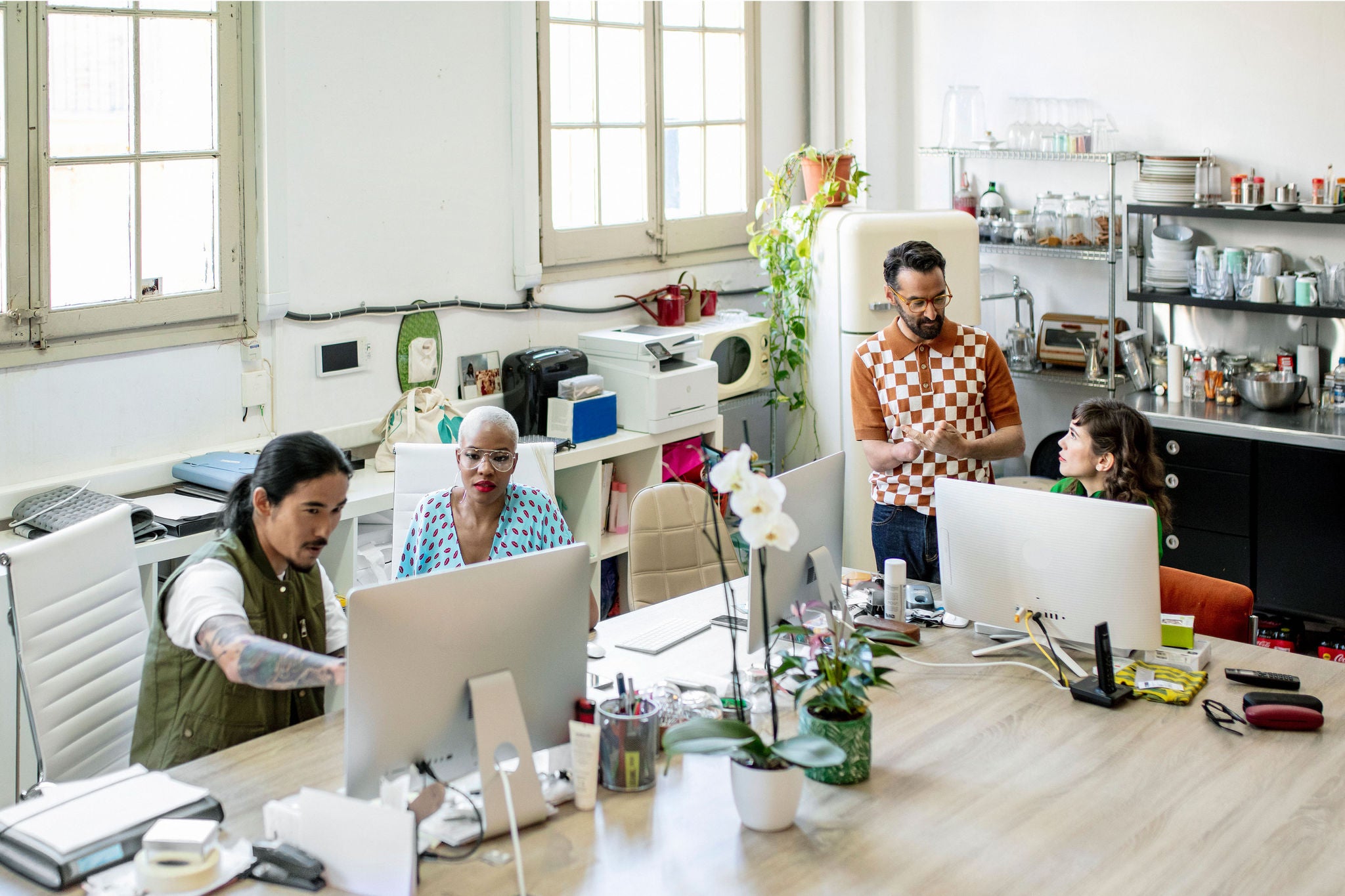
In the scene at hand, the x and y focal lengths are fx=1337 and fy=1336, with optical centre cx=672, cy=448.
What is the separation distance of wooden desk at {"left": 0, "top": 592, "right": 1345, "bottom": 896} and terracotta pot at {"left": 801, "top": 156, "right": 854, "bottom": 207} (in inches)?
115

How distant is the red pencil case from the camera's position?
2.57 metres

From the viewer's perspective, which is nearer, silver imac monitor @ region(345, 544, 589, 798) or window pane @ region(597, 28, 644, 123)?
silver imac monitor @ region(345, 544, 589, 798)

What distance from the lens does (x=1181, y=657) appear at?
2891 mm

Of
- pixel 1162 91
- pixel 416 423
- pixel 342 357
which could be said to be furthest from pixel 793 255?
pixel 342 357

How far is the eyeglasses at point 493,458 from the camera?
313 centimetres

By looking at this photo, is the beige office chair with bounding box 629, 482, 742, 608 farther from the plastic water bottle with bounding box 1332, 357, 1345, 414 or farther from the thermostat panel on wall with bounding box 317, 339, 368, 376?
the plastic water bottle with bounding box 1332, 357, 1345, 414

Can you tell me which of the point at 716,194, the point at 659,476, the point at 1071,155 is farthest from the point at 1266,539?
the point at 716,194

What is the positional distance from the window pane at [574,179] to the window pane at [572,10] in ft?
1.37

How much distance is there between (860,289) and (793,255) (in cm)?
44

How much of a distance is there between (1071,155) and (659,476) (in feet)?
6.76

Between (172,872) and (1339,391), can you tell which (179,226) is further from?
(1339,391)

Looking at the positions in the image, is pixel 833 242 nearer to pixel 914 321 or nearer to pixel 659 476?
pixel 659 476

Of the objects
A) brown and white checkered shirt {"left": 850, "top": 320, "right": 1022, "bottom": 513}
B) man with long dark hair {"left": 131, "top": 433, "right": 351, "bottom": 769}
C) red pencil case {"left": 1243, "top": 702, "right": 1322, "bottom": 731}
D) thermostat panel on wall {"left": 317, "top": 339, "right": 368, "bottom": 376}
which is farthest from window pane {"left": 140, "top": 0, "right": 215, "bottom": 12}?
red pencil case {"left": 1243, "top": 702, "right": 1322, "bottom": 731}

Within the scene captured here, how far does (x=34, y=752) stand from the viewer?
3322 millimetres
